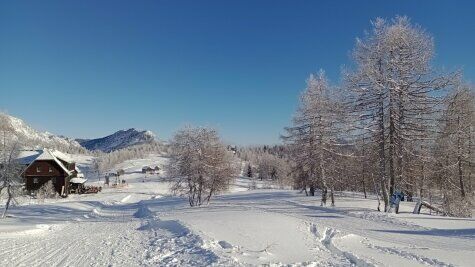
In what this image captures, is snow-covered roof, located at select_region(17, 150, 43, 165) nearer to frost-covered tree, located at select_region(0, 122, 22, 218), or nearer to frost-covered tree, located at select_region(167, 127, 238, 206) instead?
frost-covered tree, located at select_region(0, 122, 22, 218)

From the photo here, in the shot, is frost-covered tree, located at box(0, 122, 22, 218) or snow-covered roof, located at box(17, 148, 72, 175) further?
snow-covered roof, located at box(17, 148, 72, 175)

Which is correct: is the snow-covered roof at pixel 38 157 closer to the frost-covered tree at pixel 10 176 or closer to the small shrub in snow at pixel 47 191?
the small shrub in snow at pixel 47 191

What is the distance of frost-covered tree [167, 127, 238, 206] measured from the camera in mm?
44656

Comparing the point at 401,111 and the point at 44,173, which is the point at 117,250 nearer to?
the point at 401,111

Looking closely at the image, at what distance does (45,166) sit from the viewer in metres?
77.6

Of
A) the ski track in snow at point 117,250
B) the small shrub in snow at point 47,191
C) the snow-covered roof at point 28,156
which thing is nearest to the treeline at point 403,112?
the ski track in snow at point 117,250

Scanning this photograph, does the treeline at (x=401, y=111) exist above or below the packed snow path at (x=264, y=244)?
above

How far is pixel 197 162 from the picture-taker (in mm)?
44125

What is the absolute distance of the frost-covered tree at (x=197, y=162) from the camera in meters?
44.7

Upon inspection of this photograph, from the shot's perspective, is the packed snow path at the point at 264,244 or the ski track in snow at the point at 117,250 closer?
the packed snow path at the point at 264,244

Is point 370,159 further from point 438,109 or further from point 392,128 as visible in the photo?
point 438,109

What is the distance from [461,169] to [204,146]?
24.6 meters

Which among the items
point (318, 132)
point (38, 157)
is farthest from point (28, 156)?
point (318, 132)

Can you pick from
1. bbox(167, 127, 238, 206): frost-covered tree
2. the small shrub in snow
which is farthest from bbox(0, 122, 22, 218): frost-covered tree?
the small shrub in snow
